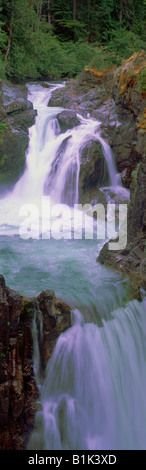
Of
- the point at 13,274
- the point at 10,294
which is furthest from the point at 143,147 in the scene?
the point at 10,294

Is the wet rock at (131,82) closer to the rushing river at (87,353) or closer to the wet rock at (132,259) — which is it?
the wet rock at (132,259)

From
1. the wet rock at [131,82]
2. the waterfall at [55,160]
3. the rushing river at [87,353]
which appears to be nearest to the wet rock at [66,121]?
the waterfall at [55,160]

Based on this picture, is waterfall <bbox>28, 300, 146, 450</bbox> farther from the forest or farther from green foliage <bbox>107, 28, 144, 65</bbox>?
green foliage <bbox>107, 28, 144, 65</bbox>

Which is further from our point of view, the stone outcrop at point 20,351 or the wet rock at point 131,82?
the wet rock at point 131,82

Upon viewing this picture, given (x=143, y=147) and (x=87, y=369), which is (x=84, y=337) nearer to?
(x=87, y=369)

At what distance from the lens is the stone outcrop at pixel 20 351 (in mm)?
4168

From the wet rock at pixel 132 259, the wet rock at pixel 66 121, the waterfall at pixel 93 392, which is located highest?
the wet rock at pixel 66 121

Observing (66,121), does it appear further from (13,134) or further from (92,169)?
(92,169)

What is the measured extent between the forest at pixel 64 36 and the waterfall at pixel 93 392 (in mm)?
13244

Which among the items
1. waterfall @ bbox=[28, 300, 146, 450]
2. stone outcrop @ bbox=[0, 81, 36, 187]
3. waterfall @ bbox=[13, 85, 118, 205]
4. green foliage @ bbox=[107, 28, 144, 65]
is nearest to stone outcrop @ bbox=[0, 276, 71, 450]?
waterfall @ bbox=[28, 300, 146, 450]

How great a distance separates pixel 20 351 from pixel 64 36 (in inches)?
900

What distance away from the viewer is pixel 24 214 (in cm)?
1061

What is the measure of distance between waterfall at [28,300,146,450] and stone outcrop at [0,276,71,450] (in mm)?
151

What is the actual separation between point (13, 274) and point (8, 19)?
14.5 m
